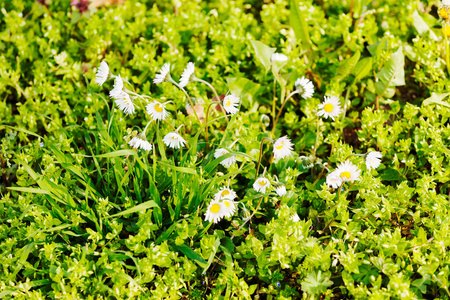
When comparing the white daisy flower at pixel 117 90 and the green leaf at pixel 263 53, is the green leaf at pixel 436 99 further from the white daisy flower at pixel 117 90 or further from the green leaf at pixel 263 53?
the white daisy flower at pixel 117 90

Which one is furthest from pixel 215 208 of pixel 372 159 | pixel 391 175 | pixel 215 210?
pixel 391 175

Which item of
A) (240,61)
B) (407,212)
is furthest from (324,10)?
(407,212)

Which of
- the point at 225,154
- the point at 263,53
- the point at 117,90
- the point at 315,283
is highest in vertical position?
the point at 117,90

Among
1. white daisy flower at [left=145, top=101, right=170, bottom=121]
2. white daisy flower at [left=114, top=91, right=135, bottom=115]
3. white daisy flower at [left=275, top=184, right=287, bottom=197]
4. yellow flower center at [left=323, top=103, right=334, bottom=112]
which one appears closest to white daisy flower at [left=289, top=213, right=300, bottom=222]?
white daisy flower at [left=275, top=184, right=287, bottom=197]

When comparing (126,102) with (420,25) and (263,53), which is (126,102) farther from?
(420,25)

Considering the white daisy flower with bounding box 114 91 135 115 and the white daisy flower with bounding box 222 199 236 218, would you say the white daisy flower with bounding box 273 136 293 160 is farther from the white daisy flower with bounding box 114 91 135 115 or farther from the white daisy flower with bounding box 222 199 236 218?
the white daisy flower with bounding box 114 91 135 115

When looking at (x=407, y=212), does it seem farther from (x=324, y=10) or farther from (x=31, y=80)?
(x=31, y=80)
